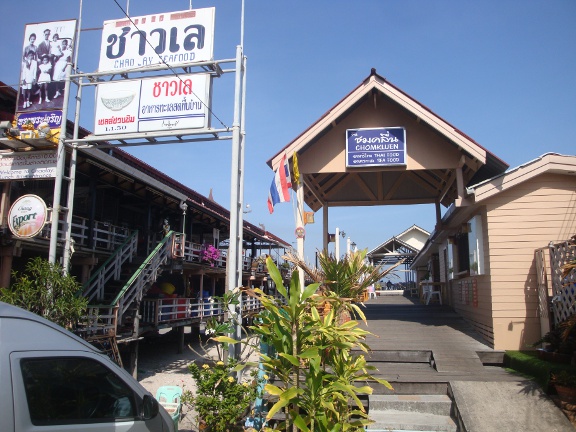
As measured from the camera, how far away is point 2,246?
11.4 metres

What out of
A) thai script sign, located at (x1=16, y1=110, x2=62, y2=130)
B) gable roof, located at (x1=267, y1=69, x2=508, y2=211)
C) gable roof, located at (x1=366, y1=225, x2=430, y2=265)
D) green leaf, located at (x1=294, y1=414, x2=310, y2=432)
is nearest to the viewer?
green leaf, located at (x1=294, y1=414, x2=310, y2=432)

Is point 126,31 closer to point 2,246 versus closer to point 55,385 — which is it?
point 2,246

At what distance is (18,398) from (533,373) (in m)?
7.13

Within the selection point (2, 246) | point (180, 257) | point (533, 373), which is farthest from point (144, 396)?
point (180, 257)

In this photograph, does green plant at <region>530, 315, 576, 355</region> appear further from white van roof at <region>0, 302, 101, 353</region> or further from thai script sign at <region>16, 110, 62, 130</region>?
thai script sign at <region>16, 110, 62, 130</region>

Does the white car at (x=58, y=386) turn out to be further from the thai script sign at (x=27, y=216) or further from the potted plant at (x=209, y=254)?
the potted plant at (x=209, y=254)

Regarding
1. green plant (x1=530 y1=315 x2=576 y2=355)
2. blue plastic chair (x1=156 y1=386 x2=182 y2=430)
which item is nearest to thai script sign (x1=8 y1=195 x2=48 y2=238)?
blue plastic chair (x1=156 y1=386 x2=182 y2=430)

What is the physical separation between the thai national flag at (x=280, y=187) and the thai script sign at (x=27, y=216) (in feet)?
16.0

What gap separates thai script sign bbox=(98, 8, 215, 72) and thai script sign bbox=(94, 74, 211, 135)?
41 centimetres

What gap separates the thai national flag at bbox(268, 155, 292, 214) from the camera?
11.0 metres

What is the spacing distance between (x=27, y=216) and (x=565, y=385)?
9.85 m

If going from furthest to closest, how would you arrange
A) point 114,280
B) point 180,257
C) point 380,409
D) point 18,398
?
point 180,257 → point 114,280 → point 380,409 → point 18,398

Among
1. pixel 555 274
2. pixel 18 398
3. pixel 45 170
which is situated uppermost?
pixel 45 170

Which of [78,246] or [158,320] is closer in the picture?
[78,246]
